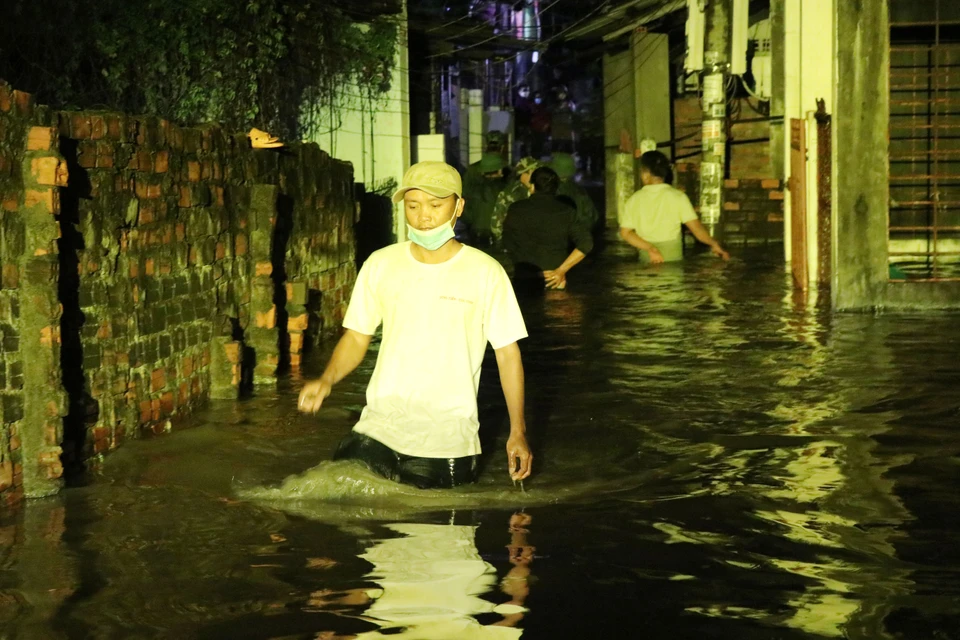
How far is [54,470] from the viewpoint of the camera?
667 cm

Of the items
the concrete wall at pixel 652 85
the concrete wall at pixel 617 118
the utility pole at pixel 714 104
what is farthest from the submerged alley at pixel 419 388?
A: the concrete wall at pixel 617 118

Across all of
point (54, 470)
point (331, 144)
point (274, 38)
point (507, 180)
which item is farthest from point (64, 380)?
point (507, 180)

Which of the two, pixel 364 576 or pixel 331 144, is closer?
pixel 364 576

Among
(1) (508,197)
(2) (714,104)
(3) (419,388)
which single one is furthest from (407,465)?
(2) (714,104)

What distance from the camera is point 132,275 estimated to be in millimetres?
7867

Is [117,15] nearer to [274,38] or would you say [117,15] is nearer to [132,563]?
[274,38]

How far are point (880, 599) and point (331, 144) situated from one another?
625 inches

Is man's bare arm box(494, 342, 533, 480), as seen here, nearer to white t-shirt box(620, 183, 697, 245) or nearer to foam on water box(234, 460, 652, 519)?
foam on water box(234, 460, 652, 519)

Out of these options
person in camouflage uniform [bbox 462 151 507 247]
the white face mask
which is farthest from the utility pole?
the white face mask

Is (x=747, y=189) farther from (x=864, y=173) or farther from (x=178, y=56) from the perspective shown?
(x=178, y=56)

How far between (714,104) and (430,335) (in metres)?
16.9

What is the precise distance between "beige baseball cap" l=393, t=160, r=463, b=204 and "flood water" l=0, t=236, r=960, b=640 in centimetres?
133

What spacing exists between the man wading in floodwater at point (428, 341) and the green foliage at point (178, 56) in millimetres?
7754

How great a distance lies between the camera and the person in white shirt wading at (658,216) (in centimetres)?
1697
